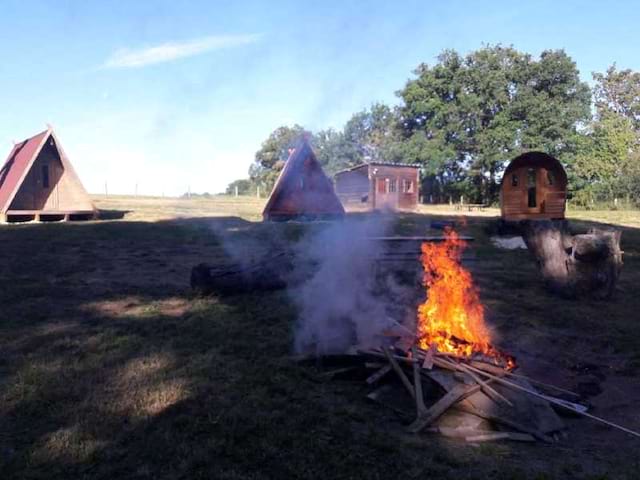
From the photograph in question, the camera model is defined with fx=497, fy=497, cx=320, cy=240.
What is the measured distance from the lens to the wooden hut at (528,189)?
23150 mm

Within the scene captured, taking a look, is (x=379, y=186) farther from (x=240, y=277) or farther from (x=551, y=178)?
(x=240, y=277)

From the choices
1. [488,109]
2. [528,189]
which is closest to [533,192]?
[528,189]

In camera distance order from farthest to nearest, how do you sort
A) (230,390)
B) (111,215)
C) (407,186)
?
(407,186) → (111,215) → (230,390)

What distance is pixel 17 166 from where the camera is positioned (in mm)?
25703

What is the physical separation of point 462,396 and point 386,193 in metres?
34.8

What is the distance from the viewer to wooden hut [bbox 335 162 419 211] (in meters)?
38.7

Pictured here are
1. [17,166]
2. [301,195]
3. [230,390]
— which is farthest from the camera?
[17,166]

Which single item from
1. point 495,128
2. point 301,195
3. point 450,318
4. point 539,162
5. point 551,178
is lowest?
point 450,318

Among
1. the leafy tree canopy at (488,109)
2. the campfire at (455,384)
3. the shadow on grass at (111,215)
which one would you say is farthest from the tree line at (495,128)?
the campfire at (455,384)

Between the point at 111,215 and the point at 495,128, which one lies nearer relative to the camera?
the point at 111,215

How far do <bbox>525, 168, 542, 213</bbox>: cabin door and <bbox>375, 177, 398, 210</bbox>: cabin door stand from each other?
1458cm

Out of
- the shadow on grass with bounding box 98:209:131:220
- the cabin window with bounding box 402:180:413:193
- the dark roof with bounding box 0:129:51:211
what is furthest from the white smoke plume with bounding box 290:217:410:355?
the cabin window with bounding box 402:180:413:193

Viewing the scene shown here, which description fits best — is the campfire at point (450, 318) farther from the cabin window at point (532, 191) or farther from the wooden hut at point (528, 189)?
the cabin window at point (532, 191)

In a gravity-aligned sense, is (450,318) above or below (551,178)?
below
